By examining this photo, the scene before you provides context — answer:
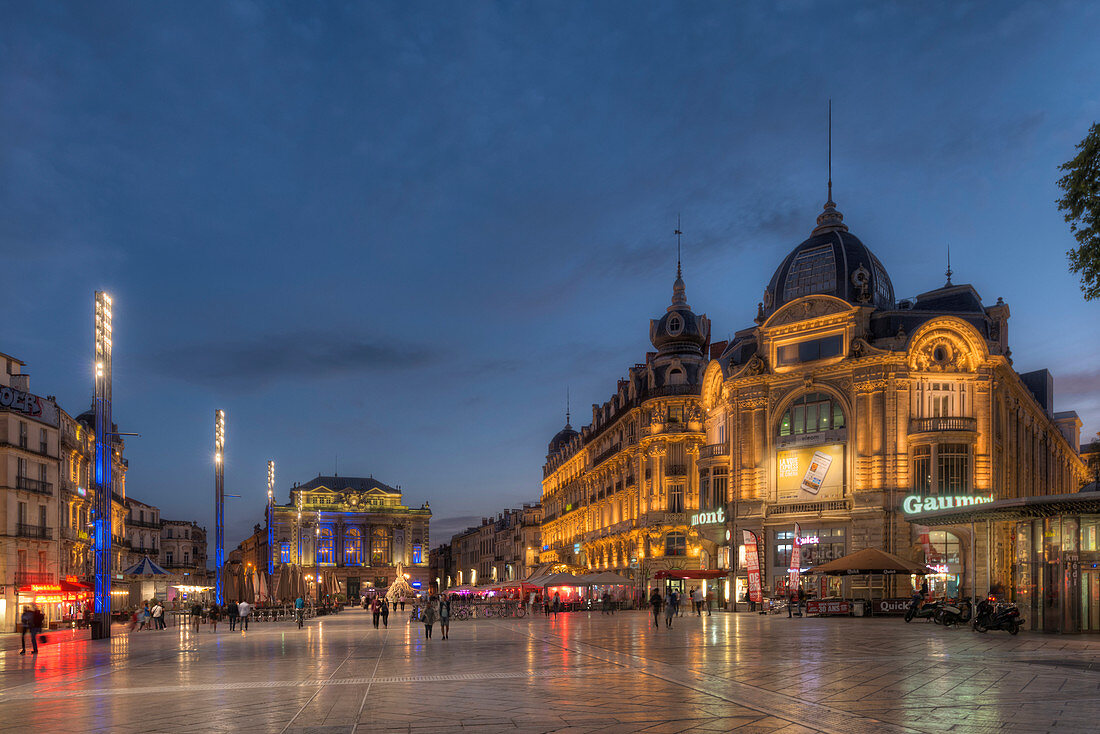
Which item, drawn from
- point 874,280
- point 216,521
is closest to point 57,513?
point 216,521

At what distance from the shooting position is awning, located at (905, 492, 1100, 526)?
27.4m

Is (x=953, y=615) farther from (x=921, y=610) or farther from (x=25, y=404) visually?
(x=25, y=404)

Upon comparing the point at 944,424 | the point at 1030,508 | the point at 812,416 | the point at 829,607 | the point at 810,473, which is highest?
the point at 812,416

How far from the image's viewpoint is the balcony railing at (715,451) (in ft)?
193

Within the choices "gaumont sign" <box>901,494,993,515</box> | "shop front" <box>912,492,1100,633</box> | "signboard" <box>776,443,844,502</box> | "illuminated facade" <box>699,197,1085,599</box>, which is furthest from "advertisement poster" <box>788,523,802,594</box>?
"shop front" <box>912,492,1100,633</box>

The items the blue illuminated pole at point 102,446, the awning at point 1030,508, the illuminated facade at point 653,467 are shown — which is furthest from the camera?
the illuminated facade at point 653,467

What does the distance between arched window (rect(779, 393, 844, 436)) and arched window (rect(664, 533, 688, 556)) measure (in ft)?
47.7

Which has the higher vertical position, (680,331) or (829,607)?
(680,331)

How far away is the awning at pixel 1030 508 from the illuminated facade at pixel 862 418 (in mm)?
16330

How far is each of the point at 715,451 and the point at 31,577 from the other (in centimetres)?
3787

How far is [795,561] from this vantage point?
51.3 meters

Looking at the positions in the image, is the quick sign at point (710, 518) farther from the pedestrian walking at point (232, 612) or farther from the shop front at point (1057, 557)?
the shop front at point (1057, 557)

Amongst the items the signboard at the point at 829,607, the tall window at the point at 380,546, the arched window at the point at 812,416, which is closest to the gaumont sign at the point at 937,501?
the arched window at the point at 812,416

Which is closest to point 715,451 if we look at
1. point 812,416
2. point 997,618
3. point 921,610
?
point 812,416
